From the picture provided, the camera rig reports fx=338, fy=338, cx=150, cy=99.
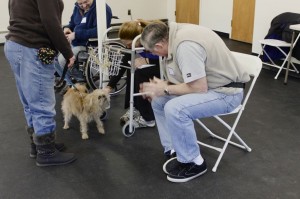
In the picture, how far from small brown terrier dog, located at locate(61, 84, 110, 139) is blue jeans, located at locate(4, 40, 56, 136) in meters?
0.43

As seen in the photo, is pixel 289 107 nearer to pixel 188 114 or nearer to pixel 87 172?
pixel 188 114

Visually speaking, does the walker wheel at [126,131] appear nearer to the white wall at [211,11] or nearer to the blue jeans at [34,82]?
the blue jeans at [34,82]

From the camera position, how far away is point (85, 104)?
8.71 feet

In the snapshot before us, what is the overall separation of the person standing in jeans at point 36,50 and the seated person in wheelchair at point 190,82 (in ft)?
1.79

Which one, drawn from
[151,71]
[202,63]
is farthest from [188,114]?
[151,71]

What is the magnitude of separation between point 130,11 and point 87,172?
5.81 metres

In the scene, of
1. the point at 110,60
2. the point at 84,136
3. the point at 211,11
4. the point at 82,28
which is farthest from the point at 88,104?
the point at 211,11

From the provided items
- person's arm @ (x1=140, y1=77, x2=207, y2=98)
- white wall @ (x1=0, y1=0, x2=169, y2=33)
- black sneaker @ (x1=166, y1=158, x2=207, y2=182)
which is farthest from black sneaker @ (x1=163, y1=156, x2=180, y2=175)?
white wall @ (x1=0, y1=0, x2=169, y2=33)

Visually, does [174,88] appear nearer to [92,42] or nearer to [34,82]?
[34,82]

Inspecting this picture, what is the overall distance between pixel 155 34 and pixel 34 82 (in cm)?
81

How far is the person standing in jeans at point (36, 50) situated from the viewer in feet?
6.49

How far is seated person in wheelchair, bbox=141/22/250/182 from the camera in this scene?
6.14ft

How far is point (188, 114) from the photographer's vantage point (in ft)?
6.49

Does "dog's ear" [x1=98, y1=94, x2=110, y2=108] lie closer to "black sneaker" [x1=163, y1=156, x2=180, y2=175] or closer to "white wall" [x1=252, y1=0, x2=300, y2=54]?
"black sneaker" [x1=163, y1=156, x2=180, y2=175]
